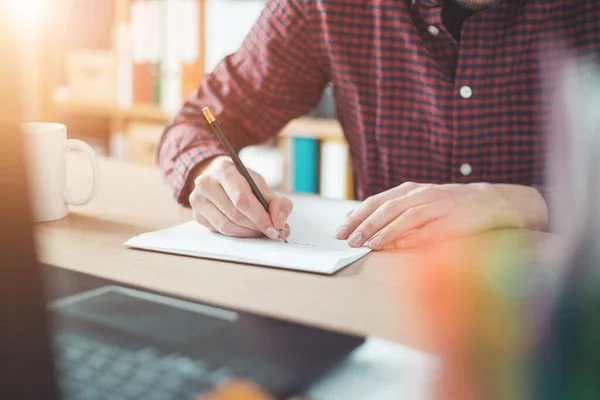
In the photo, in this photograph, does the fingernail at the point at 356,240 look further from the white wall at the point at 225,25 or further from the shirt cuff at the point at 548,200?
the white wall at the point at 225,25

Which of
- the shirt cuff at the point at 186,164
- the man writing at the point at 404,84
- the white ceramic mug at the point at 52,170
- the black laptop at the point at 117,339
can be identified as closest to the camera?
the black laptop at the point at 117,339

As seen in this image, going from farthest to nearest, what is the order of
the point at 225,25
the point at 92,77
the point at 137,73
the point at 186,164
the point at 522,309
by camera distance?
the point at 92,77
the point at 137,73
the point at 225,25
the point at 186,164
the point at 522,309

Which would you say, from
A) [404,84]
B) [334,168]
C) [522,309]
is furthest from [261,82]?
[334,168]

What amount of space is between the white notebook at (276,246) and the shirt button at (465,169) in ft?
1.16

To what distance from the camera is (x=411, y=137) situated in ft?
3.92

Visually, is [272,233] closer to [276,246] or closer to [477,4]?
[276,246]

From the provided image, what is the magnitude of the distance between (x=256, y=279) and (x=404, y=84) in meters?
0.63

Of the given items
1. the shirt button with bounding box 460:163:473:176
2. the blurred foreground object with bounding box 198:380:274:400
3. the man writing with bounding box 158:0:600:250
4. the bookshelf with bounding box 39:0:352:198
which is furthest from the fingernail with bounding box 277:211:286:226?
the bookshelf with bounding box 39:0:352:198

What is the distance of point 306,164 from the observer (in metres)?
2.23

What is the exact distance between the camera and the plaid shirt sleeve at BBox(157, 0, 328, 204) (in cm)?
118

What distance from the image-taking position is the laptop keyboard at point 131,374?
0.45 metres

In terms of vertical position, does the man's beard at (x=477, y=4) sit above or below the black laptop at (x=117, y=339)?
above

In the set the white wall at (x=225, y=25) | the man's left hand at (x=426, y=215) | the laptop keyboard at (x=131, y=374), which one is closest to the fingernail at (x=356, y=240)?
the man's left hand at (x=426, y=215)

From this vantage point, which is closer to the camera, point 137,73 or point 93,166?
point 93,166
